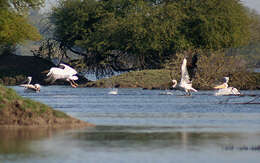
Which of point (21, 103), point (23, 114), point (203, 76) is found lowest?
point (23, 114)

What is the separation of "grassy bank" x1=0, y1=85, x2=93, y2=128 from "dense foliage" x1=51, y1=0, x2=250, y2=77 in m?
48.0

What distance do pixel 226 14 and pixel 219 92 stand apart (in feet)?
92.4

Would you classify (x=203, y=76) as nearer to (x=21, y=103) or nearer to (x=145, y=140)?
(x=21, y=103)

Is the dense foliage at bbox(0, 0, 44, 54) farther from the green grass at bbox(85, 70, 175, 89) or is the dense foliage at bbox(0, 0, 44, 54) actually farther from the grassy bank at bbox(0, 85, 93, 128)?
the grassy bank at bbox(0, 85, 93, 128)

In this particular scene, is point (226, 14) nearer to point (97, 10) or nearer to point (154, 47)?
point (154, 47)

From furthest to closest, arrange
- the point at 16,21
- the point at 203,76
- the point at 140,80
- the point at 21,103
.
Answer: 1. the point at 16,21
2. the point at 140,80
3. the point at 203,76
4. the point at 21,103

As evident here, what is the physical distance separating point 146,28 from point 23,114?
50.5 metres

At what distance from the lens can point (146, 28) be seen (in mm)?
72812

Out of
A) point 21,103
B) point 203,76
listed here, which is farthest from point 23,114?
point 203,76

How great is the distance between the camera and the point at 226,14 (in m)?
72.2

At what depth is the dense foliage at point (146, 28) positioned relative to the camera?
71.8 metres

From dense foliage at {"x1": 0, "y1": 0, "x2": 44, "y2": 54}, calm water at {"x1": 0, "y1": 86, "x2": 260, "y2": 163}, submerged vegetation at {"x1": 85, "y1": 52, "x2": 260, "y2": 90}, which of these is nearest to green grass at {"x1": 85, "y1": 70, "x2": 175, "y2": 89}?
submerged vegetation at {"x1": 85, "y1": 52, "x2": 260, "y2": 90}

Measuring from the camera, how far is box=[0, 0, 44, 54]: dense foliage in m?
69.1

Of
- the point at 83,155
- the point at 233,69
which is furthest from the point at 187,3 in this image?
the point at 83,155
